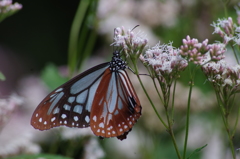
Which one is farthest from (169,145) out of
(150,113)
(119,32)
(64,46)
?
(64,46)

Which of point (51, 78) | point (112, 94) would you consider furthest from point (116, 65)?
point (51, 78)

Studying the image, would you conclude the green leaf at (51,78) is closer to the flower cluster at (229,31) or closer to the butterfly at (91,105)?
the butterfly at (91,105)

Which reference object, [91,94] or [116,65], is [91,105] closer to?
[91,94]

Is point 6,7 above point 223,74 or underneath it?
above

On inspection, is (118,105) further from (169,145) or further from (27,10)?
(27,10)

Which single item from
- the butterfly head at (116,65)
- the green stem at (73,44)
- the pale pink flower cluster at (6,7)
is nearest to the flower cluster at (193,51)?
the butterfly head at (116,65)

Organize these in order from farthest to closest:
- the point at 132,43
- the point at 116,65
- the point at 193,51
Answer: the point at 116,65 < the point at 132,43 < the point at 193,51

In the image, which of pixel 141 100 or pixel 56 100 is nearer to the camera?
pixel 56 100
